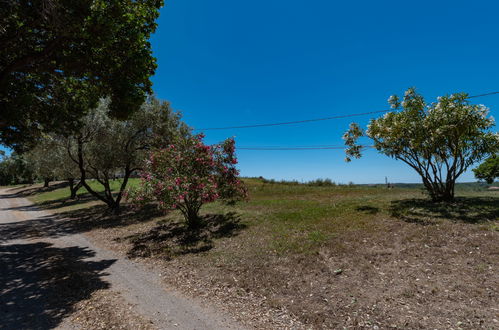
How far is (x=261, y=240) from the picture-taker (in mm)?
9711

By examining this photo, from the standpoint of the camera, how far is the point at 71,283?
6.86 m

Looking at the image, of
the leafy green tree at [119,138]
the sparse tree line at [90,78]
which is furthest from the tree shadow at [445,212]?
the leafy green tree at [119,138]

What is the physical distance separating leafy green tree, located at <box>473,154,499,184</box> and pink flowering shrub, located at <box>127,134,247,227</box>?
37.2m

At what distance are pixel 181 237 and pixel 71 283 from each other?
4832mm

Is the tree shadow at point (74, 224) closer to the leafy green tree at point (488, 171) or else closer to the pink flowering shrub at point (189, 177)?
the pink flowering shrub at point (189, 177)

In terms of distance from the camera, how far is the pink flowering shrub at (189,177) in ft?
34.1

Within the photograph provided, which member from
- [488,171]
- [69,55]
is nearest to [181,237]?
[69,55]

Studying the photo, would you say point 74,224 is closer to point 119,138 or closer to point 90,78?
point 119,138

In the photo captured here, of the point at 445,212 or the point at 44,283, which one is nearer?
the point at 44,283

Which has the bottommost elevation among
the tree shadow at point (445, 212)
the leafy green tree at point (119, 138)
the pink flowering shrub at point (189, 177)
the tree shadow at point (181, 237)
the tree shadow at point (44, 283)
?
the tree shadow at point (44, 283)

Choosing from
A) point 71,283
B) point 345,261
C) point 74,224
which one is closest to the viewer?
point 71,283

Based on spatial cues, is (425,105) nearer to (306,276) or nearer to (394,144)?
(394,144)

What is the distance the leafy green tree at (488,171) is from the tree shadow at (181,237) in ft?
123

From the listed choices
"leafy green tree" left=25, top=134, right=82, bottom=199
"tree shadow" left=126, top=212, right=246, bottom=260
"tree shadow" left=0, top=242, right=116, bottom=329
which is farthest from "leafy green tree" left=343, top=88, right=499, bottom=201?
"leafy green tree" left=25, top=134, right=82, bottom=199
